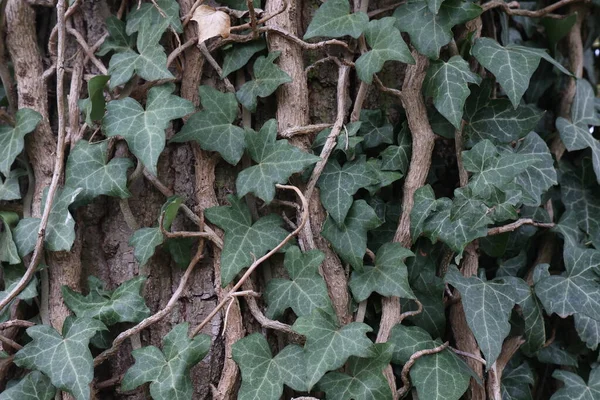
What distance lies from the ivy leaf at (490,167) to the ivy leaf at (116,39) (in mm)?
686

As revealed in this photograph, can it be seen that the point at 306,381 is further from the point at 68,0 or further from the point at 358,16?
the point at 68,0

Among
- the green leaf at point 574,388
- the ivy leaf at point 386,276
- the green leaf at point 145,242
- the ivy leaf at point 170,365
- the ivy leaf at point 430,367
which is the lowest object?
the green leaf at point 574,388

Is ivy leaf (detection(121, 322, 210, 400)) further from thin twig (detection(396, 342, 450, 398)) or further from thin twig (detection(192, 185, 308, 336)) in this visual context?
thin twig (detection(396, 342, 450, 398))

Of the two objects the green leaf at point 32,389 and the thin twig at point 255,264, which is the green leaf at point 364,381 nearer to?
the thin twig at point 255,264

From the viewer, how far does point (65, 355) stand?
3.31 feet

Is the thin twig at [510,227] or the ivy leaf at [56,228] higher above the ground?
the ivy leaf at [56,228]

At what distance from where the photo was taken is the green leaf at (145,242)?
1.06m

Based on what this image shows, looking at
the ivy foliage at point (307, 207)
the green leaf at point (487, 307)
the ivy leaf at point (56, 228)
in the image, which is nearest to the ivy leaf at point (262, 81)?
the ivy foliage at point (307, 207)

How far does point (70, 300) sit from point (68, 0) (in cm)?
58

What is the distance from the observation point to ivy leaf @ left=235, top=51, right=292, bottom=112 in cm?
109

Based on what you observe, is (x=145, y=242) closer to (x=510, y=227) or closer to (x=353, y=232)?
(x=353, y=232)

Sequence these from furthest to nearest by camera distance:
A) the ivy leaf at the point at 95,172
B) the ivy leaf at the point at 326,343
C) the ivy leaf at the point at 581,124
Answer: the ivy leaf at the point at 581,124 < the ivy leaf at the point at 95,172 < the ivy leaf at the point at 326,343

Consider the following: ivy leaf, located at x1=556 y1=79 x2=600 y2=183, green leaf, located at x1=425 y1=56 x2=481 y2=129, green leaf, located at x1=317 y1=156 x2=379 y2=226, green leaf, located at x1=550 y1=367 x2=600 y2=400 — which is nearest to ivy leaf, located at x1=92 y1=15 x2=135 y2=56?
green leaf, located at x1=317 y1=156 x2=379 y2=226

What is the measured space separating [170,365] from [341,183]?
17.3 inches
